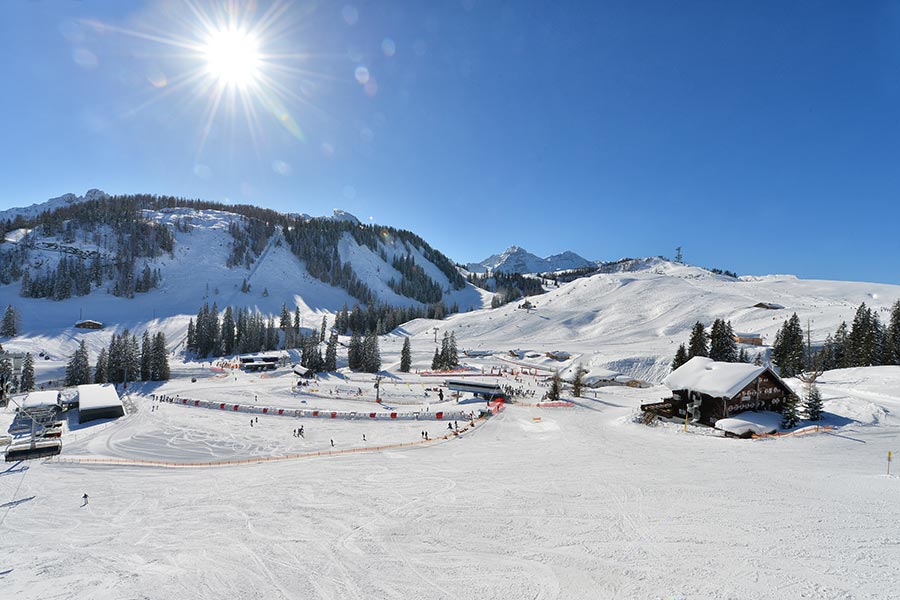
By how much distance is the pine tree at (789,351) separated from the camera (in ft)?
180

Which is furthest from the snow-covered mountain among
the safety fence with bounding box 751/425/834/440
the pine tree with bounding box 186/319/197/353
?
the pine tree with bounding box 186/319/197/353

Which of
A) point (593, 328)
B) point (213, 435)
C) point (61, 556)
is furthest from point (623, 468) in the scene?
point (593, 328)

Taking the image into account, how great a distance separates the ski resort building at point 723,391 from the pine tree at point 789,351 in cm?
2945

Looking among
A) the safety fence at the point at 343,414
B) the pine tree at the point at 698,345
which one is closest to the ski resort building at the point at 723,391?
the safety fence at the point at 343,414

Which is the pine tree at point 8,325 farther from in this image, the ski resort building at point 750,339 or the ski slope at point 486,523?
the ski resort building at point 750,339

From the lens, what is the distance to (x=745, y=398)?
98.4 ft

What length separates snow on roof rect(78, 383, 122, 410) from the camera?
42812mm

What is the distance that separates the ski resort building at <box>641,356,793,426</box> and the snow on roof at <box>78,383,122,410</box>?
184 ft

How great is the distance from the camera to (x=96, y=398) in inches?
1775

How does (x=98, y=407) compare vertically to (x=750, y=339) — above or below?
below

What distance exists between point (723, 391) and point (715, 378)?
1.88 m

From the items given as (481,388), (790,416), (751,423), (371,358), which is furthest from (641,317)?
(751,423)

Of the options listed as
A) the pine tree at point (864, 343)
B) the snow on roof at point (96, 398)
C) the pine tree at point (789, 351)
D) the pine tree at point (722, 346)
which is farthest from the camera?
the pine tree at point (789, 351)

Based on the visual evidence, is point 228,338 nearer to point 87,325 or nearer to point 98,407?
point 87,325
